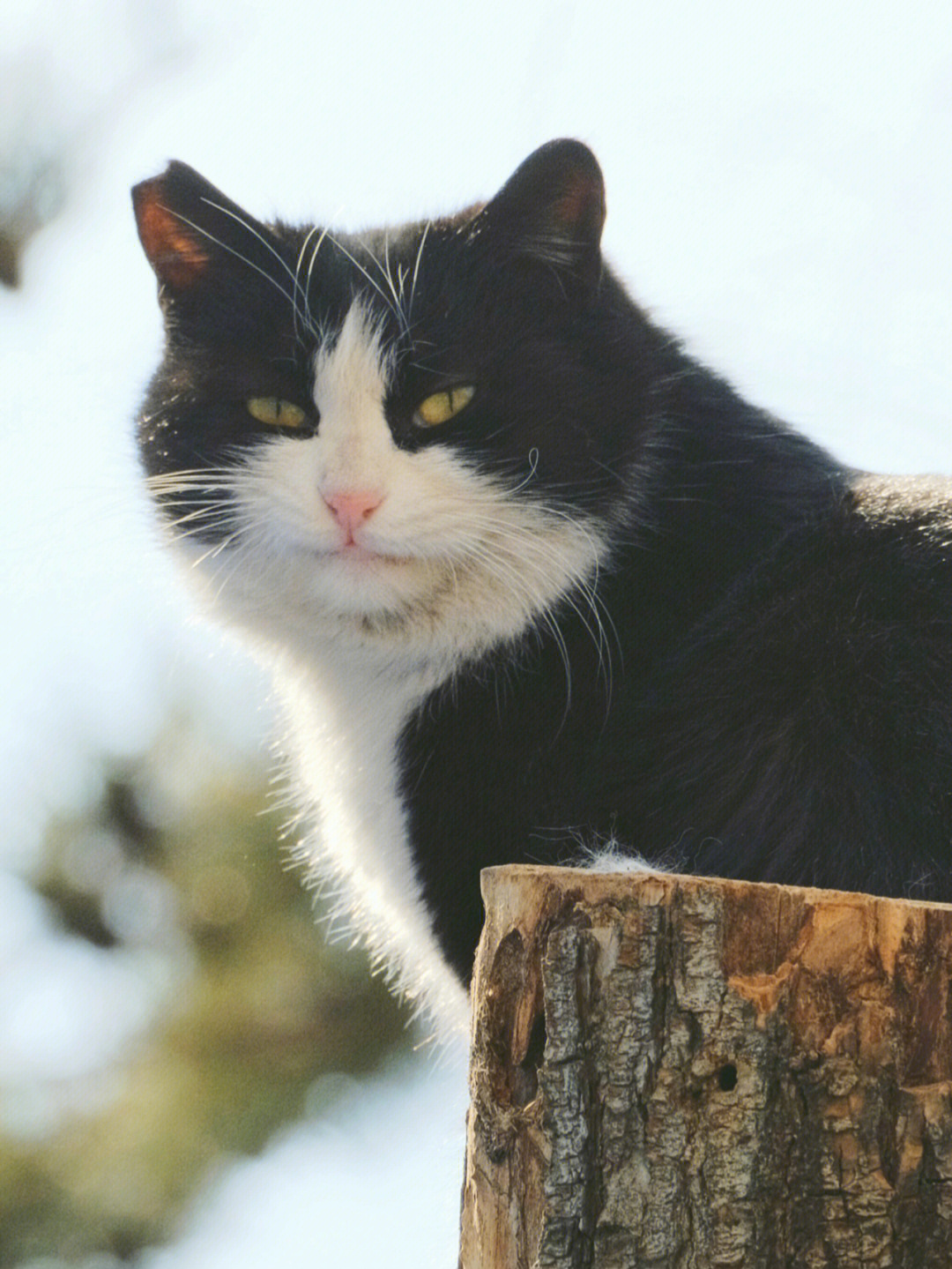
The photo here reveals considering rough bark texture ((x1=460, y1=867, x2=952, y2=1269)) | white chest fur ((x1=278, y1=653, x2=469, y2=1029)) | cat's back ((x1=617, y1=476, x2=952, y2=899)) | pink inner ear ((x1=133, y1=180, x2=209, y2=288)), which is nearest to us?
rough bark texture ((x1=460, y1=867, x2=952, y2=1269))

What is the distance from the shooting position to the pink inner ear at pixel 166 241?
2420mm

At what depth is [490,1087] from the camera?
4.61 ft

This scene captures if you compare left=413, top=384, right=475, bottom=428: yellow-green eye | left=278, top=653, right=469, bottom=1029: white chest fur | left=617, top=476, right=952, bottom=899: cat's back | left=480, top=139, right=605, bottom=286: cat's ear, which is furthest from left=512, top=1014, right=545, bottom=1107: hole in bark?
left=480, top=139, right=605, bottom=286: cat's ear

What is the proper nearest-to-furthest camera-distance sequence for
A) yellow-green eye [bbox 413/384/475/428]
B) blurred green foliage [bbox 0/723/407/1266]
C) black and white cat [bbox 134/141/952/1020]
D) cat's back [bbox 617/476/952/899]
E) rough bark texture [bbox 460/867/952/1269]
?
1. rough bark texture [bbox 460/867/952/1269]
2. cat's back [bbox 617/476/952/899]
3. black and white cat [bbox 134/141/952/1020]
4. yellow-green eye [bbox 413/384/475/428]
5. blurred green foliage [bbox 0/723/407/1266]

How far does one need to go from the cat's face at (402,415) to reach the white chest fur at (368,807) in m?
0.10

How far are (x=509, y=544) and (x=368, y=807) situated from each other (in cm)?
49

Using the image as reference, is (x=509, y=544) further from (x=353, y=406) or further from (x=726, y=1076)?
(x=726, y=1076)

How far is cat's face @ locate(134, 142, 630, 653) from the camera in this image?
2.14 meters

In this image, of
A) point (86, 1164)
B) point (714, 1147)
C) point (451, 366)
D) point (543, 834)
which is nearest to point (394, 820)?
point (543, 834)

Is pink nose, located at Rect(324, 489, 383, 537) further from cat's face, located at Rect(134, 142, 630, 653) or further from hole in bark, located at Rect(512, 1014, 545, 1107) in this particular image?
hole in bark, located at Rect(512, 1014, 545, 1107)

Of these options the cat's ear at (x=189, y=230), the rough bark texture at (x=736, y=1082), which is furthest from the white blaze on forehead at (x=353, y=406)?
the rough bark texture at (x=736, y=1082)

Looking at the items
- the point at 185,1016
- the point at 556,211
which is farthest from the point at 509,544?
the point at 185,1016

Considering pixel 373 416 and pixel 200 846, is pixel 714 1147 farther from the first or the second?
pixel 200 846

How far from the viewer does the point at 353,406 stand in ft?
7.01
